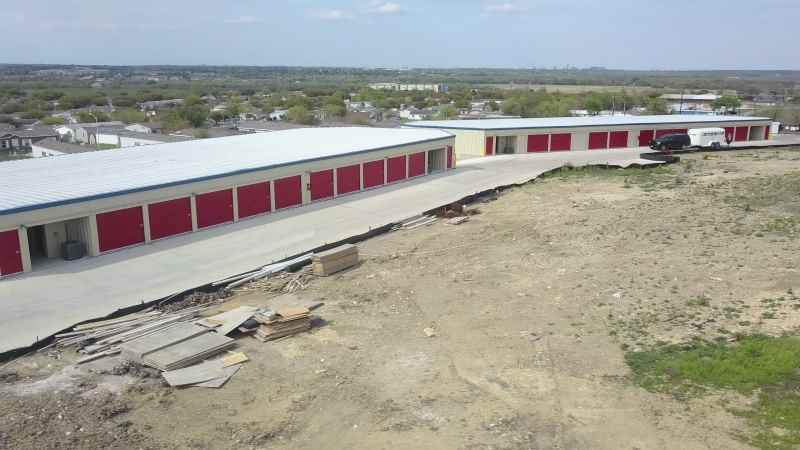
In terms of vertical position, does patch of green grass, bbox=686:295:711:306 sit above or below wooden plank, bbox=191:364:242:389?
above

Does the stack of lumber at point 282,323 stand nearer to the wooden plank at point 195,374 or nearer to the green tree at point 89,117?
the wooden plank at point 195,374

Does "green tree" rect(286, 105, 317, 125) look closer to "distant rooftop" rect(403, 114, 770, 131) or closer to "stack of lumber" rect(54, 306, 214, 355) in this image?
"distant rooftop" rect(403, 114, 770, 131)

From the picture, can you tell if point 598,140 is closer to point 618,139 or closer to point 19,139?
point 618,139

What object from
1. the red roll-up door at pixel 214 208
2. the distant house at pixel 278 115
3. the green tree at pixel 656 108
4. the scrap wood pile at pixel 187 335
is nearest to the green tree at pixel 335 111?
the distant house at pixel 278 115

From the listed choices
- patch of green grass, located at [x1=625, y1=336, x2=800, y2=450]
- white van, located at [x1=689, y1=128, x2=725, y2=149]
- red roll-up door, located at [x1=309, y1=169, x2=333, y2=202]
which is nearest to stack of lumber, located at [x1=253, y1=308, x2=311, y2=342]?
patch of green grass, located at [x1=625, y1=336, x2=800, y2=450]

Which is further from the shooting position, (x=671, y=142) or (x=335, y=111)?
(x=335, y=111)

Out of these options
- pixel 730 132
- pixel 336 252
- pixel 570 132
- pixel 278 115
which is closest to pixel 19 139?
pixel 278 115

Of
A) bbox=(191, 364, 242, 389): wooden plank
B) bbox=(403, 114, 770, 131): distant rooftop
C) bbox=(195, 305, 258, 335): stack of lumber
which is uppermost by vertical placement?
bbox=(403, 114, 770, 131): distant rooftop
